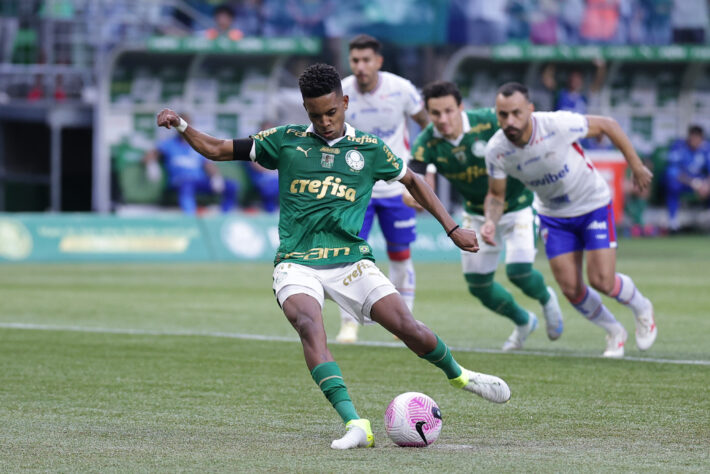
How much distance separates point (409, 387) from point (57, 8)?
2008 centimetres

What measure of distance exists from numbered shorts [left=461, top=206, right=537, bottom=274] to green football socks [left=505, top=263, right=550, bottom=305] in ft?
0.17

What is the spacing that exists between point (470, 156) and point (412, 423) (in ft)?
15.2

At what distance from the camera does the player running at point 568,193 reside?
9398 mm

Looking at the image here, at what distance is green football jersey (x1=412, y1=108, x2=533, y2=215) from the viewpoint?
10469mm

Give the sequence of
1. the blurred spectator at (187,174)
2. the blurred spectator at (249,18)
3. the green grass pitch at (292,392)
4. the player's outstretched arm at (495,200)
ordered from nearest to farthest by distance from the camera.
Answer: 1. the green grass pitch at (292,392)
2. the player's outstretched arm at (495,200)
3. the blurred spectator at (187,174)
4. the blurred spectator at (249,18)

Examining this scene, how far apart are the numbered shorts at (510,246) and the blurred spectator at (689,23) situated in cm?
1856

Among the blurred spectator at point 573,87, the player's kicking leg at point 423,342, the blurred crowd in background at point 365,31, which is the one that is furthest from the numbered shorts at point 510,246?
the blurred spectator at point 573,87

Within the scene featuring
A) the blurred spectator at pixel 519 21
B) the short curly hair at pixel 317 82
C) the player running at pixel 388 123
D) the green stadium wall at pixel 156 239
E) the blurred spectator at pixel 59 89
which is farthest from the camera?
the blurred spectator at pixel 519 21

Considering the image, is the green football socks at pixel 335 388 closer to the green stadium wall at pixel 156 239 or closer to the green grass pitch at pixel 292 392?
the green grass pitch at pixel 292 392

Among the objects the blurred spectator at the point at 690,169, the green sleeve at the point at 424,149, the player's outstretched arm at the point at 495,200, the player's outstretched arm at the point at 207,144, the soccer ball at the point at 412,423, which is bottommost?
the blurred spectator at the point at 690,169

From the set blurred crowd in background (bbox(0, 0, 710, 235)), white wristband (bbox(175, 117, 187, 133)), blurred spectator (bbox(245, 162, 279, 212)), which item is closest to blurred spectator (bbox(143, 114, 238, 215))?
blurred crowd in background (bbox(0, 0, 710, 235))

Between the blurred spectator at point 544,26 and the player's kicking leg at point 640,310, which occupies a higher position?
the blurred spectator at point 544,26

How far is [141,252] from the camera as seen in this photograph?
22.4m

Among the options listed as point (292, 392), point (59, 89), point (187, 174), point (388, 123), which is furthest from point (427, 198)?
point (59, 89)
